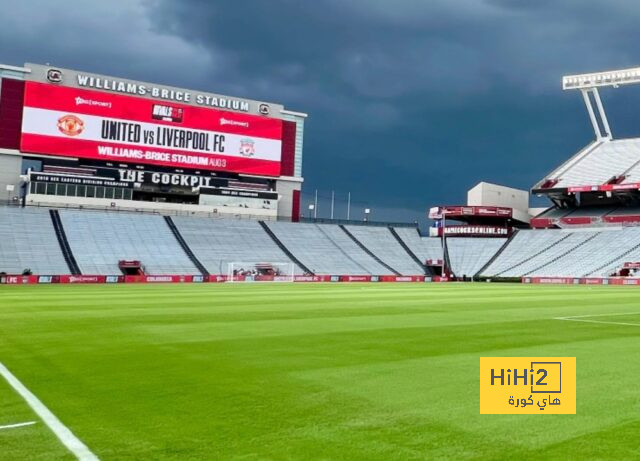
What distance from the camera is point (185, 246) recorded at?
71.4m

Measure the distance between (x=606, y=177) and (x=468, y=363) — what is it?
83.9m

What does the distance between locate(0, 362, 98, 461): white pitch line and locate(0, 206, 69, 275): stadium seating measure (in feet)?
178

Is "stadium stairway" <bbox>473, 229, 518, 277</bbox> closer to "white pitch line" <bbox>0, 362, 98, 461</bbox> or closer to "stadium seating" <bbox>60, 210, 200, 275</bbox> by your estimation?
"stadium seating" <bbox>60, 210, 200, 275</bbox>

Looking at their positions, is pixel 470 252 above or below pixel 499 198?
below

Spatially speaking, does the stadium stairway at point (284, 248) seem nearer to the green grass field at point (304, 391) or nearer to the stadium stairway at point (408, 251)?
the stadium stairway at point (408, 251)

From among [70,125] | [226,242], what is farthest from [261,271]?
[70,125]

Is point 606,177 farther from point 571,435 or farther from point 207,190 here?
point 571,435

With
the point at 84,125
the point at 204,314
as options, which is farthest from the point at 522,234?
the point at 204,314

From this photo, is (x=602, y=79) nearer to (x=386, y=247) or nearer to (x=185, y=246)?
(x=386, y=247)

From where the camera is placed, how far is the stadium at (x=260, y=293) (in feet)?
20.3

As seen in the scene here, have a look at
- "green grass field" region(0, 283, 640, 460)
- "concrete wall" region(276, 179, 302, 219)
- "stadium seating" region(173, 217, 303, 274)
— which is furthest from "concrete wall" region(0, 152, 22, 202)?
"green grass field" region(0, 283, 640, 460)

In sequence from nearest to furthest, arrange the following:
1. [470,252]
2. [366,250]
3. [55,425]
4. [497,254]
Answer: [55,425] → [366,250] → [497,254] → [470,252]

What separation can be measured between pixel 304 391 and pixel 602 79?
3810 inches

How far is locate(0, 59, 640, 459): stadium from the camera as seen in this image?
6176 mm
